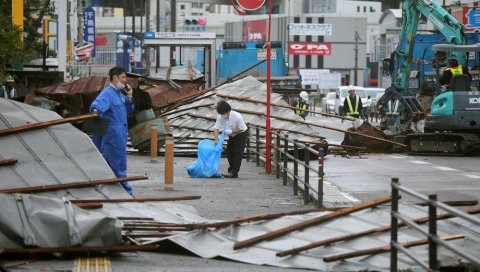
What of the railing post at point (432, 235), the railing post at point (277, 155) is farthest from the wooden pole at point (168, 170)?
the railing post at point (432, 235)

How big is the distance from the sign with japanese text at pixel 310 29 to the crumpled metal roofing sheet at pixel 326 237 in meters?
93.1

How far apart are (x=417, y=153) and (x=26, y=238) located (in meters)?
21.3

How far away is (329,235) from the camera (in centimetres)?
1132

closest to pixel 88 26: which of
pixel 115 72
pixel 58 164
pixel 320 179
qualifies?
pixel 115 72

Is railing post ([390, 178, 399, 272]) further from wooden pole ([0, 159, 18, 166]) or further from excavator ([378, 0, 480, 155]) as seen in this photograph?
excavator ([378, 0, 480, 155])

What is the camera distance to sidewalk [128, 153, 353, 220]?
1650cm

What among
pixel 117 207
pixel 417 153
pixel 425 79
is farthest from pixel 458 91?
pixel 117 207

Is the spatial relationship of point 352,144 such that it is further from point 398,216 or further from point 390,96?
point 398,216

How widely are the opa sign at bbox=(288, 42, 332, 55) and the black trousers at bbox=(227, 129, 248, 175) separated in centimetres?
8985

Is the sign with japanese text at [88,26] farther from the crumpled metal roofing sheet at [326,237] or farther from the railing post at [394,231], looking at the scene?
the railing post at [394,231]

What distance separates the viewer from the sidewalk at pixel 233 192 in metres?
16.5

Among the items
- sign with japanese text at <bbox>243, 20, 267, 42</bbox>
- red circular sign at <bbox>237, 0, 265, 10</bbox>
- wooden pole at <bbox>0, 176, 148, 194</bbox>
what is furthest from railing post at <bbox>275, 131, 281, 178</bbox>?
sign with japanese text at <bbox>243, 20, 267, 42</bbox>

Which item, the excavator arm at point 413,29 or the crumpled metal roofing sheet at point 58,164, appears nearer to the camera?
the crumpled metal roofing sheet at point 58,164

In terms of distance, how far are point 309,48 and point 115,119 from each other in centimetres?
9735
